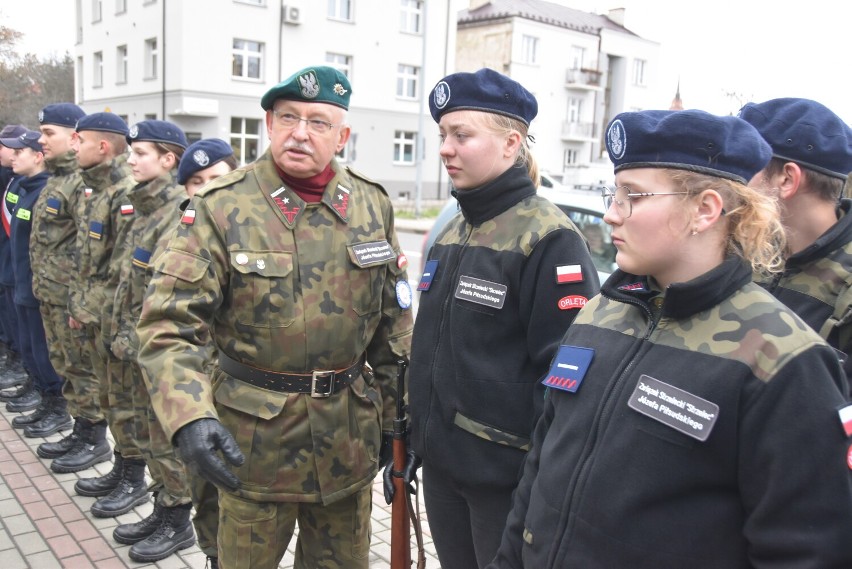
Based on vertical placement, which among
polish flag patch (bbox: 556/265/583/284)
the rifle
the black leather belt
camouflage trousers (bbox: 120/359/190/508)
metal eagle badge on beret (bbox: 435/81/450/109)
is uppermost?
metal eagle badge on beret (bbox: 435/81/450/109)

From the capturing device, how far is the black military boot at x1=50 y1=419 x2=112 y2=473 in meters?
4.81

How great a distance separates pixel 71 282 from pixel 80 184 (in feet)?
2.35

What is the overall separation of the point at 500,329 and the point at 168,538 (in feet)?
7.86

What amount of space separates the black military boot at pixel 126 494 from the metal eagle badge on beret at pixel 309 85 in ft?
9.02

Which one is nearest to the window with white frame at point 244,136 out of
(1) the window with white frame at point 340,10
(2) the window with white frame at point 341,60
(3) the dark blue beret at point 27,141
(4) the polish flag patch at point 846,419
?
(2) the window with white frame at point 341,60

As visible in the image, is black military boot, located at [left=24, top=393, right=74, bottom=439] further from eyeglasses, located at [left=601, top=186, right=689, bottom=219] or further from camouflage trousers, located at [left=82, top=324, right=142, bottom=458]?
eyeglasses, located at [left=601, top=186, right=689, bottom=219]

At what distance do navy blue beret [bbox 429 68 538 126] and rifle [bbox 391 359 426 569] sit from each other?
3.12 feet

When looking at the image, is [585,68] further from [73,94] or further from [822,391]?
[822,391]

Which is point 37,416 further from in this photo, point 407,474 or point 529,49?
point 529,49

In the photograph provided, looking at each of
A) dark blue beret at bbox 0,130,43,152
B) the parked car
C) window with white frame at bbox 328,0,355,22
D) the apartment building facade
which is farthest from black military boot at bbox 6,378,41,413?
window with white frame at bbox 328,0,355,22

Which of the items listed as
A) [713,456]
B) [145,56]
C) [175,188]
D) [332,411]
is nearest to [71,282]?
[175,188]

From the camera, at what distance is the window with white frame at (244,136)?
93.3 feet

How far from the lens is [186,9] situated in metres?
26.2

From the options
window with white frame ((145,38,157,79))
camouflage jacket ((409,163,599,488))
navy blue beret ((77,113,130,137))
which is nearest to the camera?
camouflage jacket ((409,163,599,488))
